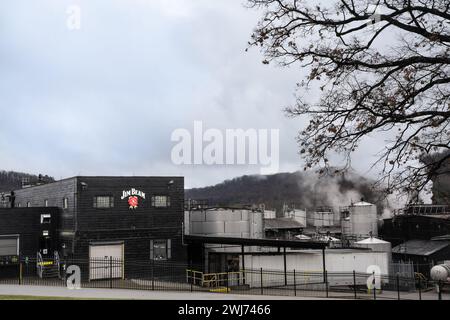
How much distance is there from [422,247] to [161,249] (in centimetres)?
2589

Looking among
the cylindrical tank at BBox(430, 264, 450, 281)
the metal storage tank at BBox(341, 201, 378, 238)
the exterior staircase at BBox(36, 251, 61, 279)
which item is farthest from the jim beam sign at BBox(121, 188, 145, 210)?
the metal storage tank at BBox(341, 201, 378, 238)

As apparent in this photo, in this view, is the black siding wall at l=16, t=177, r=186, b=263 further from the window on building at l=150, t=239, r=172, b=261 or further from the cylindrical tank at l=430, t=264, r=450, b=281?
the cylindrical tank at l=430, t=264, r=450, b=281

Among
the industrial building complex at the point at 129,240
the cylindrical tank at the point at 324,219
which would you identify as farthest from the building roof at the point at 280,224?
the industrial building complex at the point at 129,240

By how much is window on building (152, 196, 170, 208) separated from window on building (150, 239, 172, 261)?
260 centimetres

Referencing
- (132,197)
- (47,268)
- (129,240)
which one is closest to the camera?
(47,268)

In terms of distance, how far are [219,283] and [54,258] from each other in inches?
483

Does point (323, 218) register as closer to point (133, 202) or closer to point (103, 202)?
point (133, 202)

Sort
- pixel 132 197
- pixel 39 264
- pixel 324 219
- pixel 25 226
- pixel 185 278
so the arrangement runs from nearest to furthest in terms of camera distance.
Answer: pixel 39 264, pixel 25 226, pixel 185 278, pixel 132 197, pixel 324 219

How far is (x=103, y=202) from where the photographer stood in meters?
31.6

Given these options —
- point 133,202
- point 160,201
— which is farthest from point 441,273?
point 133,202

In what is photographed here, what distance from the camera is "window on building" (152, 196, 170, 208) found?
33.1 m

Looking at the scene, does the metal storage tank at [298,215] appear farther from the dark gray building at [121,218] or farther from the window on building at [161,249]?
the window on building at [161,249]

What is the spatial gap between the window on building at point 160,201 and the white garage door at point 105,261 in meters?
3.93
